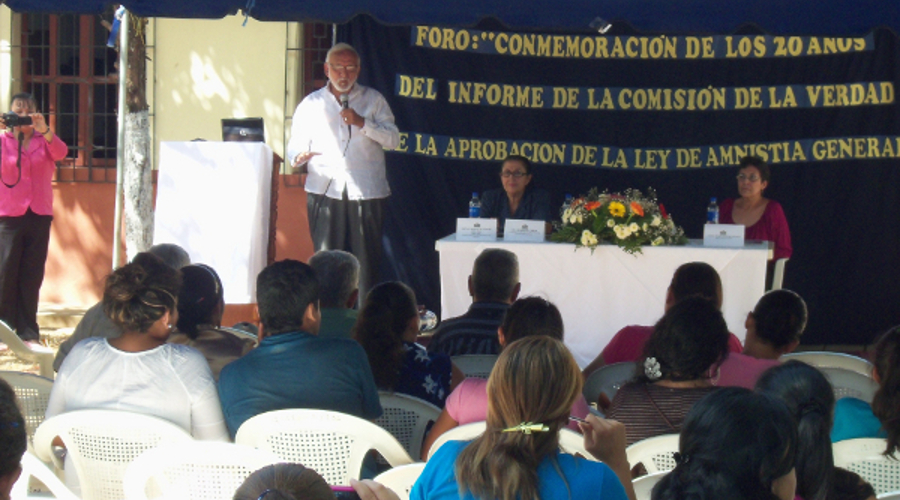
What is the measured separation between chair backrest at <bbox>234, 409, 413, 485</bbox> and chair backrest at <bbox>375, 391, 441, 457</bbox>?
41 cm

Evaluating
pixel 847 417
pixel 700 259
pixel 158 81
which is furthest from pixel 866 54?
pixel 158 81

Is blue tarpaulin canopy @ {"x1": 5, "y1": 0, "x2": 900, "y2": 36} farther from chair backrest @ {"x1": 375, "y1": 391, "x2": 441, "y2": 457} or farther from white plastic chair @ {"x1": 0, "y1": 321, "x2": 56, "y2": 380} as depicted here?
chair backrest @ {"x1": 375, "y1": 391, "x2": 441, "y2": 457}

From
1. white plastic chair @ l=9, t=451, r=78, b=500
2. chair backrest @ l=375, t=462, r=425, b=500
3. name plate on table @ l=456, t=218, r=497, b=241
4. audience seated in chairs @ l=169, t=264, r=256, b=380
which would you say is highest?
name plate on table @ l=456, t=218, r=497, b=241

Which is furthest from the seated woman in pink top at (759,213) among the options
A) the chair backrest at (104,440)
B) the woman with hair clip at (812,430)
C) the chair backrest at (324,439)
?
the chair backrest at (104,440)

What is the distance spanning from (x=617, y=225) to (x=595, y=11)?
1.49m

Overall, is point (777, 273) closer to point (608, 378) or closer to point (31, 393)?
point (608, 378)

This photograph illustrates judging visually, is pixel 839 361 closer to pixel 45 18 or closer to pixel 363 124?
pixel 363 124

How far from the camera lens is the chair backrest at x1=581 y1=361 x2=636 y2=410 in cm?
343

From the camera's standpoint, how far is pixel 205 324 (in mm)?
3434

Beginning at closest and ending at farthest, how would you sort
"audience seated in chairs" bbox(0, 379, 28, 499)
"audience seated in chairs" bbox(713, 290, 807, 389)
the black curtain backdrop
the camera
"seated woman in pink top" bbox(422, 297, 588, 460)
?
"audience seated in chairs" bbox(0, 379, 28, 499), "seated woman in pink top" bbox(422, 297, 588, 460), "audience seated in chairs" bbox(713, 290, 807, 389), the camera, the black curtain backdrop

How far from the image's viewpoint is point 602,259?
18.3ft

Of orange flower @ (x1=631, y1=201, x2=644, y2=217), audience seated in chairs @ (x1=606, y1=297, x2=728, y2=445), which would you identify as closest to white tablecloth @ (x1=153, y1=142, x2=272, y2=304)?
orange flower @ (x1=631, y1=201, x2=644, y2=217)

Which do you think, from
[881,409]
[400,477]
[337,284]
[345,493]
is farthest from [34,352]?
[881,409]

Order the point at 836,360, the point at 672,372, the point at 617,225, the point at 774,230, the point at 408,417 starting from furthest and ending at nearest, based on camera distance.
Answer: the point at 774,230 → the point at 617,225 → the point at 836,360 → the point at 408,417 → the point at 672,372
